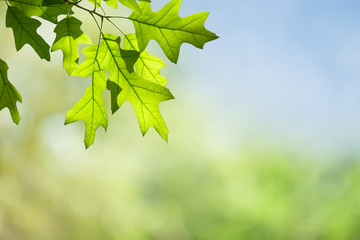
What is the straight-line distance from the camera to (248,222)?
908cm

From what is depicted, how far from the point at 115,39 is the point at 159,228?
27.4ft

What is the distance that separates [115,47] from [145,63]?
0.26ft

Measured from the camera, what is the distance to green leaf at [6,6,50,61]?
790 mm

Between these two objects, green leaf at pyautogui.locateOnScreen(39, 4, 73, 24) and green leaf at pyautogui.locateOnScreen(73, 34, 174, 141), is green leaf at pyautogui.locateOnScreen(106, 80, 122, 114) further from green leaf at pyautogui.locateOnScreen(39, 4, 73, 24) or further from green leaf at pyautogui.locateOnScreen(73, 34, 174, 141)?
green leaf at pyautogui.locateOnScreen(39, 4, 73, 24)

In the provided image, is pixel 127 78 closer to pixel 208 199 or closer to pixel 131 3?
pixel 131 3

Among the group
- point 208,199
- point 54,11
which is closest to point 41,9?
point 54,11

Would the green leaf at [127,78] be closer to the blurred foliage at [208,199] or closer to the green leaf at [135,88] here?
the green leaf at [135,88]

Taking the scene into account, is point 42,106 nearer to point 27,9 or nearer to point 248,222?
point 248,222

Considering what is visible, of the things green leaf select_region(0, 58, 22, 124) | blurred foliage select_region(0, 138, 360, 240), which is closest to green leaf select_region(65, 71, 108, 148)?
green leaf select_region(0, 58, 22, 124)

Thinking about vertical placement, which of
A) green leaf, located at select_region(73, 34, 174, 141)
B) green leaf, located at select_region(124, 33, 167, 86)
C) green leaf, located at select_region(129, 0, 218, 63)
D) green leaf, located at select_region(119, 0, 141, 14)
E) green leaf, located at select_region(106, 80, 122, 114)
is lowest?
green leaf, located at select_region(106, 80, 122, 114)

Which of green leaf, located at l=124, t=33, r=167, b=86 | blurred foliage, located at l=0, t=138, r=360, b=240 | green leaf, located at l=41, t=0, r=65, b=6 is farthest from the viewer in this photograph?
blurred foliage, located at l=0, t=138, r=360, b=240

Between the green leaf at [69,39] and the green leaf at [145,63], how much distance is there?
0.31ft

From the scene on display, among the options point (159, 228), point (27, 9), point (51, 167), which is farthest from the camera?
point (159, 228)

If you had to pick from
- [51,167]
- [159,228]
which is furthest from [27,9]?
[159,228]
